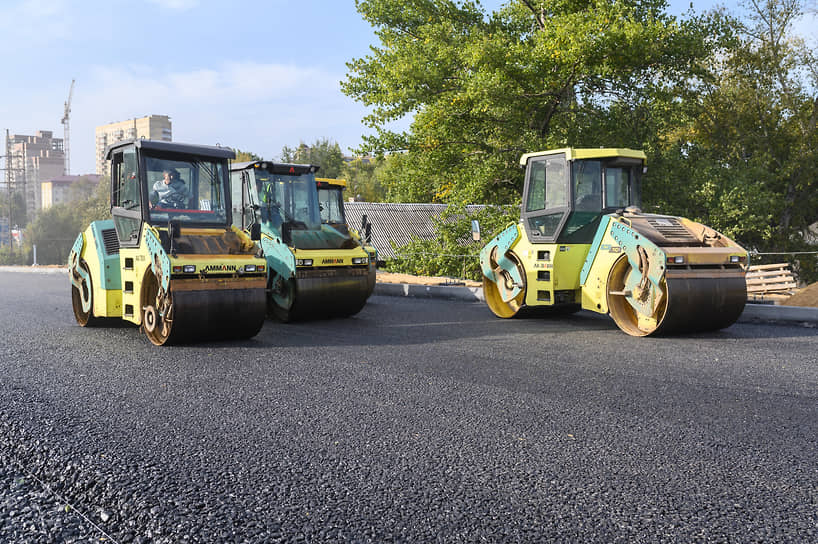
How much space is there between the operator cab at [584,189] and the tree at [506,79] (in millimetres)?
7803

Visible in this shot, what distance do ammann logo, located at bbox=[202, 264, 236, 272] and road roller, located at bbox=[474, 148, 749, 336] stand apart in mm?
3430

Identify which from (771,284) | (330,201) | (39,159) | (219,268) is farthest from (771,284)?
(39,159)

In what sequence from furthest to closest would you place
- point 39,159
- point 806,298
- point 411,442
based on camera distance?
point 39,159 < point 806,298 < point 411,442

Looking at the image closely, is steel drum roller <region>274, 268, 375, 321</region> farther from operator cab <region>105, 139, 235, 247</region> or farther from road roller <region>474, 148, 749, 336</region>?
road roller <region>474, 148, 749, 336</region>

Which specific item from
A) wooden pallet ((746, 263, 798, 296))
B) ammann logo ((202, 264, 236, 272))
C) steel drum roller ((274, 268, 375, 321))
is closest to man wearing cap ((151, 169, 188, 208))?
ammann logo ((202, 264, 236, 272))

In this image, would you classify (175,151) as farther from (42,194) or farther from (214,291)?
(42,194)

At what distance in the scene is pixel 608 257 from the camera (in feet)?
27.7

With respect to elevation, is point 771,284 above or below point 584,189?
below

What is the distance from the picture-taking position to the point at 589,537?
110 inches

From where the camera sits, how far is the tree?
54.0 ft

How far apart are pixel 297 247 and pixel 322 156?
51.1m

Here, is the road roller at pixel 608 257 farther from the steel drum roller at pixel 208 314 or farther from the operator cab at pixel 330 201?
the steel drum roller at pixel 208 314

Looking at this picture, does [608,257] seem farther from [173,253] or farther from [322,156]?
[322,156]

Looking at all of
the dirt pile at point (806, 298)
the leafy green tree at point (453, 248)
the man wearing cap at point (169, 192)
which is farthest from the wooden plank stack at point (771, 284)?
the man wearing cap at point (169, 192)
